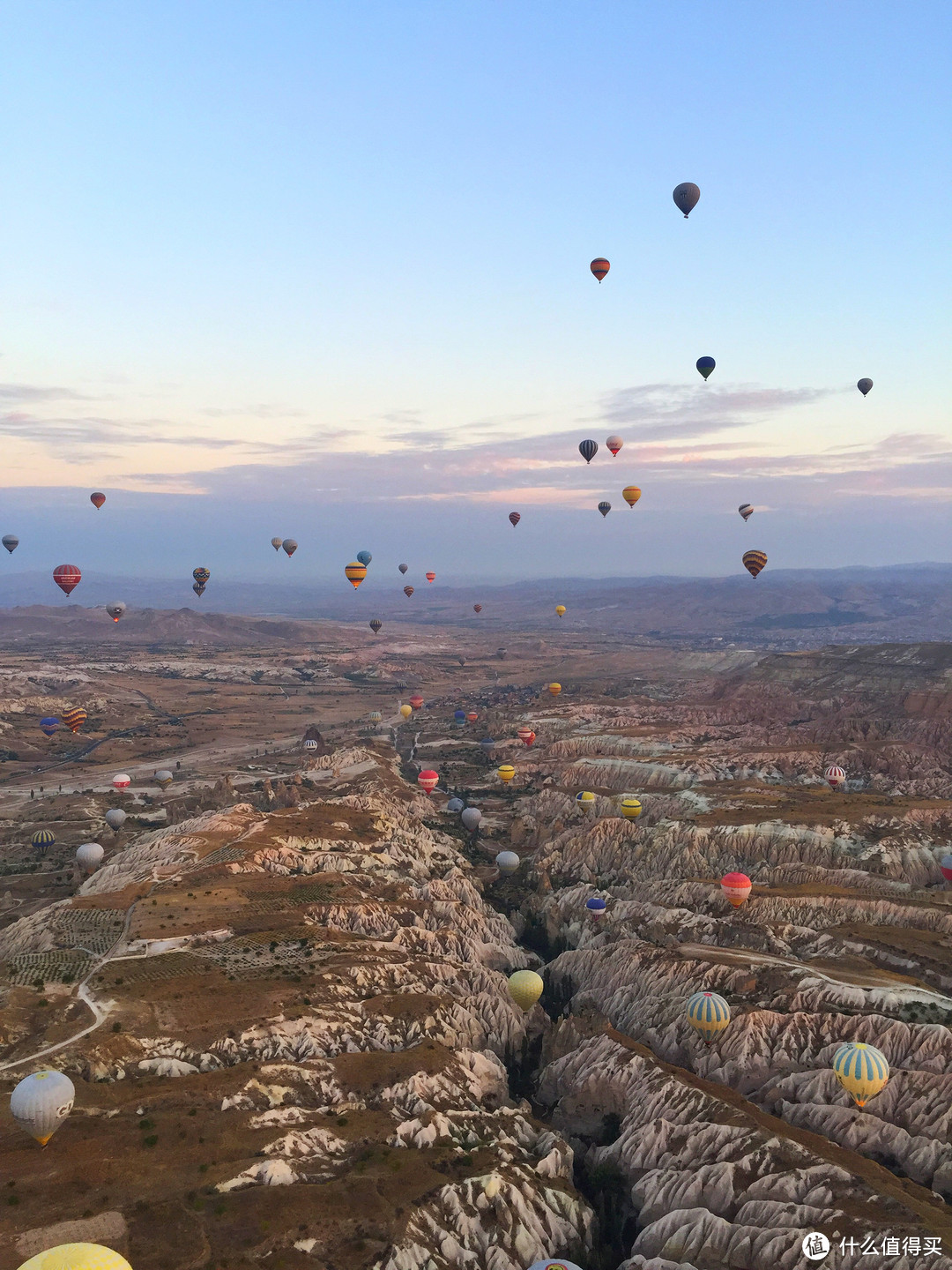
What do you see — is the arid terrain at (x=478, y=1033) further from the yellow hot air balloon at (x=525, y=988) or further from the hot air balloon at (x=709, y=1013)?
the hot air balloon at (x=709, y=1013)

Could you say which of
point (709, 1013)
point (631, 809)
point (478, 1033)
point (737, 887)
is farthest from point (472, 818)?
point (709, 1013)

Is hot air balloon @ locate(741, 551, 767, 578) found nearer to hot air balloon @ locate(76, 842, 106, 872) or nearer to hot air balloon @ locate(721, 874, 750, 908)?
hot air balloon @ locate(721, 874, 750, 908)

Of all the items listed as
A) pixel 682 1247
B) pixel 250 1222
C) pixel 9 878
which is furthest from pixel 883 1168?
pixel 9 878

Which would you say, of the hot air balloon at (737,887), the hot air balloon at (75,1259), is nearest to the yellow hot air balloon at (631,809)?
the hot air balloon at (737,887)

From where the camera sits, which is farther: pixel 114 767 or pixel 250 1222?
pixel 114 767

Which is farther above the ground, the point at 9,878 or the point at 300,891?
the point at 300,891

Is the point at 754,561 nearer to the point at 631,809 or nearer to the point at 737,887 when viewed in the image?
the point at 631,809

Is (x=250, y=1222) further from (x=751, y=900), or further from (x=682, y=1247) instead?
(x=751, y=900)
